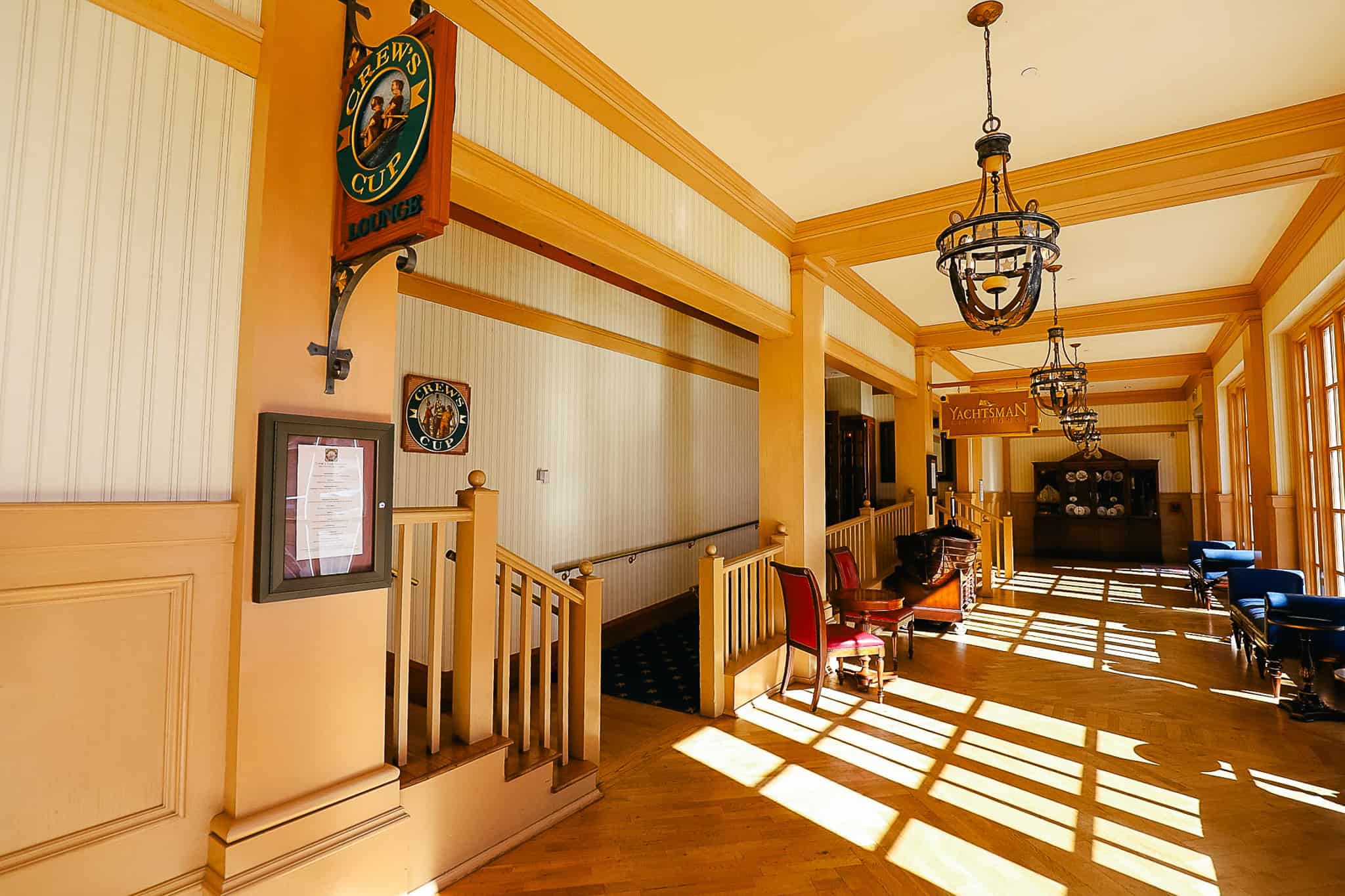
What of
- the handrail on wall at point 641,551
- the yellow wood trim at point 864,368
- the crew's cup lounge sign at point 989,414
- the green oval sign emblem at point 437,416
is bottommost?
the handrail on wall at point 641,551

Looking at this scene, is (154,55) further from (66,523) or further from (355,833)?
(355,833)

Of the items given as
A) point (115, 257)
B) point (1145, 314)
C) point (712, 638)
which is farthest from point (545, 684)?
point (1145, 314)

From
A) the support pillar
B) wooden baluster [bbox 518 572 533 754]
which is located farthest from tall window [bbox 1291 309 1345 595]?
wooden baluster [bbox 518 572 533 754]

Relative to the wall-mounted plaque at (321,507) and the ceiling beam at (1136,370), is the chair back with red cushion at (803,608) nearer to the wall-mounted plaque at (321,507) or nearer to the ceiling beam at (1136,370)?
the wall-mounted plaque at (321,507)

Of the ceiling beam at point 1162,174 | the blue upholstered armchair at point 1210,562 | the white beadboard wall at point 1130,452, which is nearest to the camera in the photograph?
the ceiling beam at point 1162,174

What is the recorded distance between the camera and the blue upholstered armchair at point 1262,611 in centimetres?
470

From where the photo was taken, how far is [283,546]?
1871mm

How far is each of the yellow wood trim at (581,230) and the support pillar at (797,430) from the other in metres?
0.62

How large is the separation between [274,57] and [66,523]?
1409mm

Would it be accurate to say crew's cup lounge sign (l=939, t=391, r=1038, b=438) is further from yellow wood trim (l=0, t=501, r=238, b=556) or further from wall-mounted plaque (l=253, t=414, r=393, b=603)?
yellow wood trim (l=0, t=501, r=238, b=556)

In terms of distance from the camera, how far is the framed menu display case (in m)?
13.5

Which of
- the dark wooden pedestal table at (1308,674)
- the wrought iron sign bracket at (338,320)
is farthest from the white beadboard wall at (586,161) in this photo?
the dark wooden pedestal table at (1308,674)

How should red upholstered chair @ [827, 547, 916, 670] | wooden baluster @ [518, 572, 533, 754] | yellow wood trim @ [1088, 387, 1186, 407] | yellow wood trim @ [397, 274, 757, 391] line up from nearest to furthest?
wooden baluster @ [518, 572, 533, 754] → yellow wood trim @ [397, 274, 757, 391] → red upholstered chair @ [827, 547, 916, 670] → yellow wood trim @ [1088, 387, 1186, 407]

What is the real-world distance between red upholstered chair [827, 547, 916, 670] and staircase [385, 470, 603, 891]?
2.93 metres
